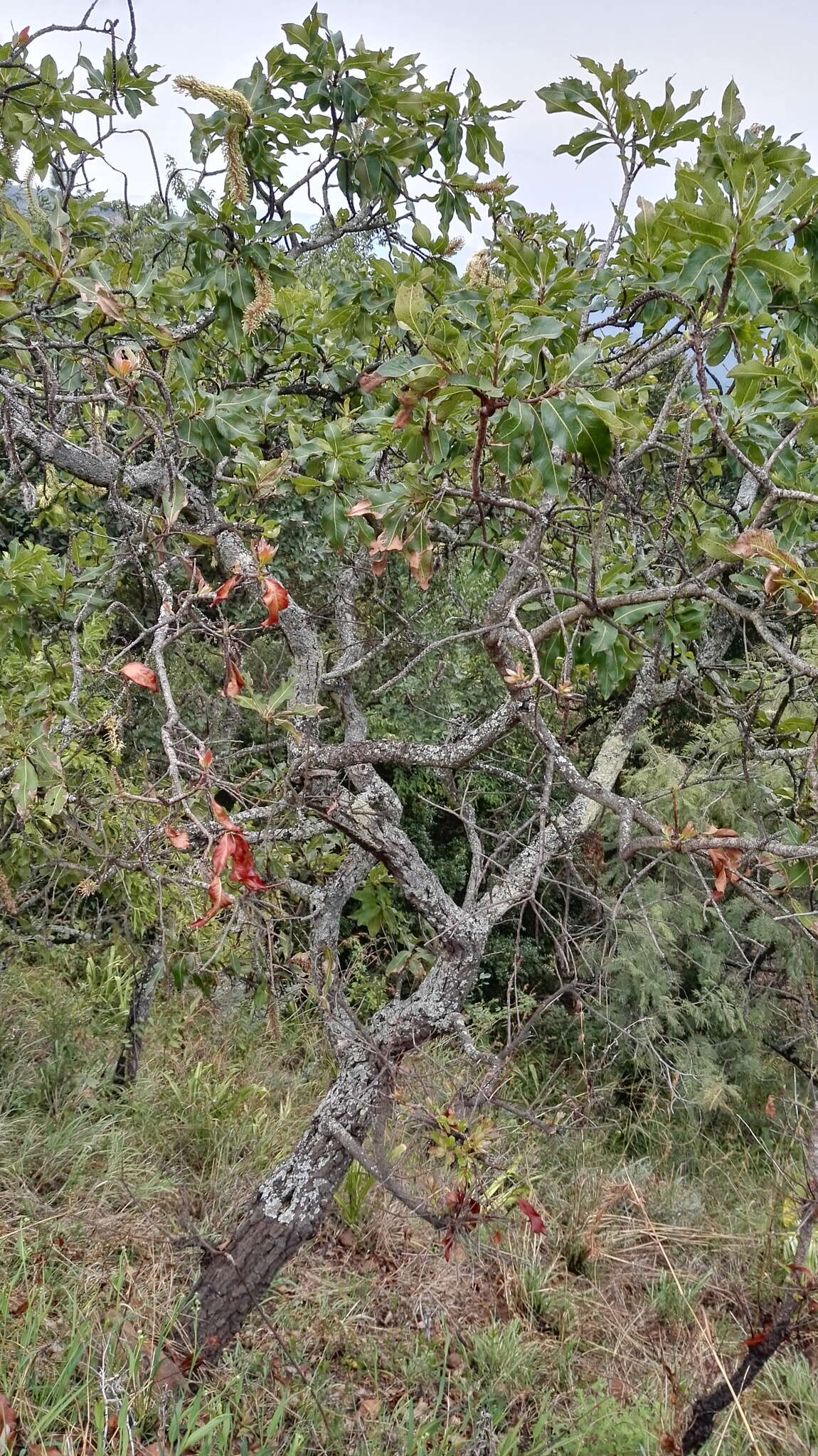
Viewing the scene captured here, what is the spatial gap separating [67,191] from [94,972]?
3492mm

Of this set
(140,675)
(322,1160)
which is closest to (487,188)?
(140,675)

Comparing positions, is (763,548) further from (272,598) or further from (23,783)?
(23,783)

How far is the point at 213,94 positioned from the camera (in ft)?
4.04

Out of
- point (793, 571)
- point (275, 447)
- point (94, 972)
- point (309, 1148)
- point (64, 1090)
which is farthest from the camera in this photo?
point (94, 972)

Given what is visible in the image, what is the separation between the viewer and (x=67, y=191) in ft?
6.06

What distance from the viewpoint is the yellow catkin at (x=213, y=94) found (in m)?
1.21

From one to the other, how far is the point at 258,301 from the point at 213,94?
14.8 inches

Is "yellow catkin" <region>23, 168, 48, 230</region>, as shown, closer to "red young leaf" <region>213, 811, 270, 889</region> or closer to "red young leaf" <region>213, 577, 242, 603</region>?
"red young leaf" <region>213, 577, 242, 603</region>

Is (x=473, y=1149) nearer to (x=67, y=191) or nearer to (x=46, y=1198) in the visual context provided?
(x=46, y=1198)

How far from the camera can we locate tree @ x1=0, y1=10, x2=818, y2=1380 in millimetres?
1217

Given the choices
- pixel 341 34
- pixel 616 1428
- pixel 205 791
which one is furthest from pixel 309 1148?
pixel 341 34

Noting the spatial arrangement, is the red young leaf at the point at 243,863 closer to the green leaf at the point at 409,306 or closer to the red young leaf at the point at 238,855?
the red young leaf at the point at 238,855

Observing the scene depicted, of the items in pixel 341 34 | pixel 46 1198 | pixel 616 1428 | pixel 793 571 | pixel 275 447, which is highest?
pixel 341 34

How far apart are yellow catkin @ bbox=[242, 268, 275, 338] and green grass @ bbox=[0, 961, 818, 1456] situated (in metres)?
1.35
